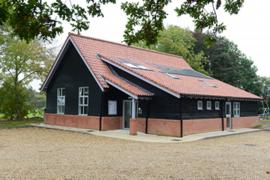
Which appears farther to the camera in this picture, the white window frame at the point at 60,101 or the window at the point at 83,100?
the white window frame at the point at 60,101

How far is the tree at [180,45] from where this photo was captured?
38.1 m

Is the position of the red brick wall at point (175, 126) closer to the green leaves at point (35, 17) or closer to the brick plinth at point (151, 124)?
the brick plinth at point (151, 124)

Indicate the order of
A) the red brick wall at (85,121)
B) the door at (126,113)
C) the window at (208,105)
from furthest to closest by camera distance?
the door at (126,113) < the window at (208,105) < the red brick wall at (85,121)

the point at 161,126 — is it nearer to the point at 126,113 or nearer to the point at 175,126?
the point at 175,126

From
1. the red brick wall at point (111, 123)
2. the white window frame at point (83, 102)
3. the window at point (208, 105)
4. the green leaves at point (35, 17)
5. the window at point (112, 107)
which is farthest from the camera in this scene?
the white window frame at point (83, 102)

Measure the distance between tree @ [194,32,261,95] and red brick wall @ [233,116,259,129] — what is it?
51.1 feet

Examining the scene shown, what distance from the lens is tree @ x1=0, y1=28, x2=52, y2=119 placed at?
2900 centimetres

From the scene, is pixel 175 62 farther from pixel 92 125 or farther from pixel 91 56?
pixel 92 125

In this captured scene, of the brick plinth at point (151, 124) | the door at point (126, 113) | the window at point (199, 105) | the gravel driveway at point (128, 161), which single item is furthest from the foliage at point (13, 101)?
the window at point (199, 105)

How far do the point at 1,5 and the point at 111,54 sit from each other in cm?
1795

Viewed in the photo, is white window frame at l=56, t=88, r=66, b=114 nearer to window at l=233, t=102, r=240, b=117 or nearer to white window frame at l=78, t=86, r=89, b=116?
white window frame at l=78, t=86, r=89, b=116

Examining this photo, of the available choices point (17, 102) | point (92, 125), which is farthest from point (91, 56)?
point (17, 102)

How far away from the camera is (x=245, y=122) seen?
987 inches

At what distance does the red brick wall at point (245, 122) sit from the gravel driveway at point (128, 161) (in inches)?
400
